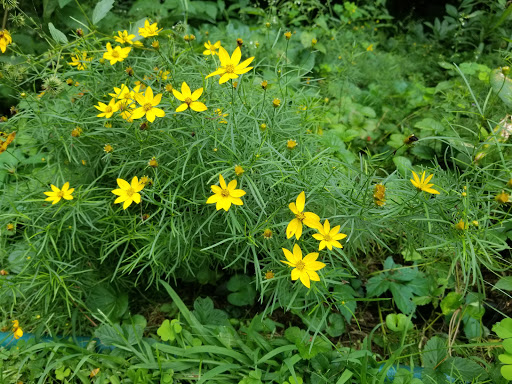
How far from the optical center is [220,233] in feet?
4.18

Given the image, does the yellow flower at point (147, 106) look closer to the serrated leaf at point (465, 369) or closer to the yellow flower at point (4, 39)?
the yellow flower at point (4, 39)

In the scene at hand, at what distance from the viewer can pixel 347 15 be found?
11.2 feet

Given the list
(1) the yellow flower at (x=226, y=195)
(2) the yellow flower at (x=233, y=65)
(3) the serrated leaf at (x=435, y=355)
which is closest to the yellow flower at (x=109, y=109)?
(2) the yellow flower at (x=233, y=65)

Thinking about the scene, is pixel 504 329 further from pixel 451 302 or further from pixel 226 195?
pixel 226 195

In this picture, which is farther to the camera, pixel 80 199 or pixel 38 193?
pixel 38 193

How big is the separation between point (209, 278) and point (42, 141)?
0.88 meters

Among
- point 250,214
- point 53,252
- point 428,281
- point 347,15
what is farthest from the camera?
point 347,15

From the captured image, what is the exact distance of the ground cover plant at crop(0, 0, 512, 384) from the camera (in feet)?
3.94

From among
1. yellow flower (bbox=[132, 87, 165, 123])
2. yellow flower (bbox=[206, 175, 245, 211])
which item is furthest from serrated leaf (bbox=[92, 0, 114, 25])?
yellow flower (bbox=[206, 175, 245, 211])

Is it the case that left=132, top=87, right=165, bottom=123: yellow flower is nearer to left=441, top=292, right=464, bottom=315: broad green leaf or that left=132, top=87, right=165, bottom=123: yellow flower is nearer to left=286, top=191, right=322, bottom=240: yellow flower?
left=286, top=191, right=322, bottom=240: yellow flower

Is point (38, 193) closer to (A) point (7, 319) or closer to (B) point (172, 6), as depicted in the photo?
(A) point (7, 319)

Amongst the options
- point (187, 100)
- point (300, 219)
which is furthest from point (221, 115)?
point (300, 219)

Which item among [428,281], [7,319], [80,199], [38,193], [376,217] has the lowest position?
[7,319]

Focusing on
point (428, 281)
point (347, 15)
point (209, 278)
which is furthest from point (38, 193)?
point (347, 15)
